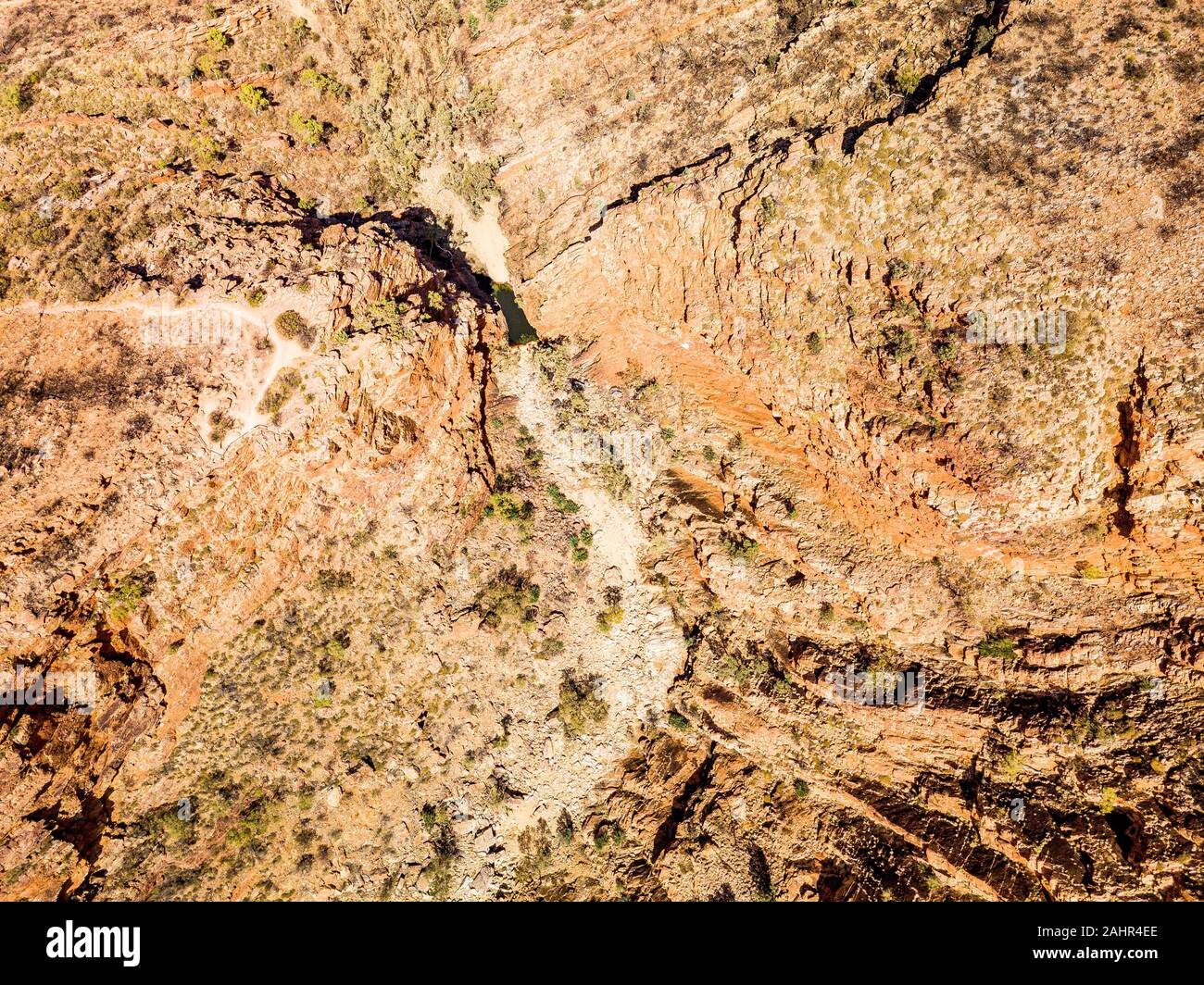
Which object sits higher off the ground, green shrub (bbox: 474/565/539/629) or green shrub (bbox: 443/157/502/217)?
green shrub (bbox: 443/157/502/217)

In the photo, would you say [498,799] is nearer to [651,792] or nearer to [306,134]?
[651,792]

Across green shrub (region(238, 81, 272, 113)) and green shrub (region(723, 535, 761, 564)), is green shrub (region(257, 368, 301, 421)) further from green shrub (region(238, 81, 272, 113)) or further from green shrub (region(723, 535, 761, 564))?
green shrub (region(723, 535, 761, 564))

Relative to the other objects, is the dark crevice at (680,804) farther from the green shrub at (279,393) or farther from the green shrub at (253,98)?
the green shrub at (253,98)

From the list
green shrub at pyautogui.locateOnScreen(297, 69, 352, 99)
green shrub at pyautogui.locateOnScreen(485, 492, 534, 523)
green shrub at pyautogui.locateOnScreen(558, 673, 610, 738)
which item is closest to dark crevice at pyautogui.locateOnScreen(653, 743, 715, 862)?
green shrub at pyautogui.locateOnScreen(558, 673, 610, 738)

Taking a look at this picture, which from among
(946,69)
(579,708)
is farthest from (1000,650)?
(946,69)

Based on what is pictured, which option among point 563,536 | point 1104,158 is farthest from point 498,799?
point 1104,158

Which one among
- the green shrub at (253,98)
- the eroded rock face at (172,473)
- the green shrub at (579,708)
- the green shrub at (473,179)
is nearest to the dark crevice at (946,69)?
the green shrub at (473,179)
